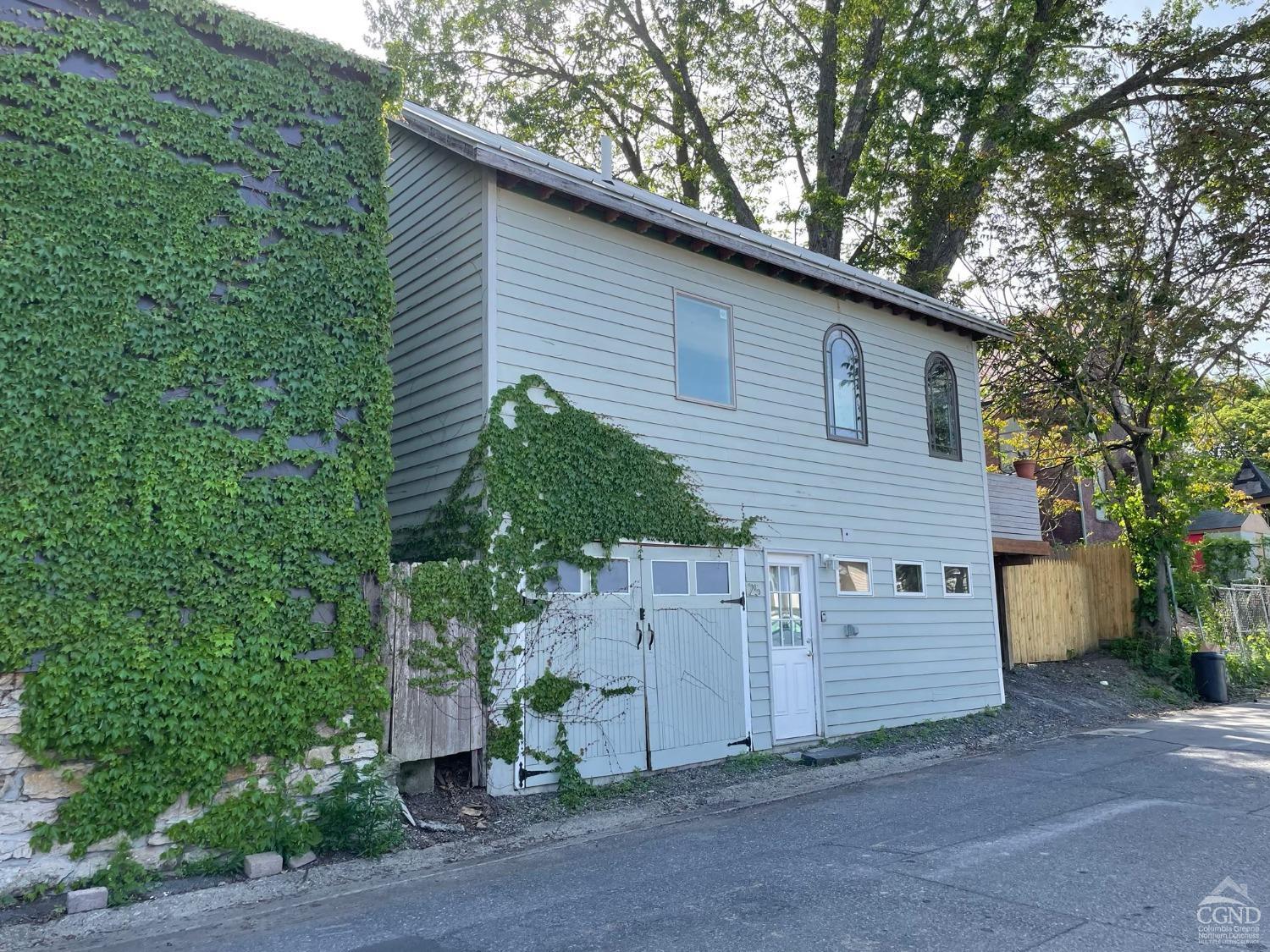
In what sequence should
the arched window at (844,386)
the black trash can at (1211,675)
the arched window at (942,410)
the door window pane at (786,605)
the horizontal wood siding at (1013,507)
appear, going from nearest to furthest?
the door window pane at (786,605)
the arched window at (844,386)
the arched window at (942,410)
the horizontal wood siding at (1013,507)
the black trash can at (1211,675)

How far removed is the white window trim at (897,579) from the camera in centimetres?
1255

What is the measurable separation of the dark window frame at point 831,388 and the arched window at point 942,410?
1.49 meters

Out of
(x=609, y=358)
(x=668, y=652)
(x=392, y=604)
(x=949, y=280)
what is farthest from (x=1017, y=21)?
(x=392, y=604)

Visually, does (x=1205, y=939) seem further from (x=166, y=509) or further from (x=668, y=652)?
(x=166, y=509)

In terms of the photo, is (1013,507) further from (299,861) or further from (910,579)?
(299,861)

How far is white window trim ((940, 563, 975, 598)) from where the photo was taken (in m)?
13.4

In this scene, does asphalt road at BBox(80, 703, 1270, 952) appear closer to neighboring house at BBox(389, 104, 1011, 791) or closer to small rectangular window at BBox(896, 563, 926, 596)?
neighboring house at BBox(389, 104, 1011, 791)

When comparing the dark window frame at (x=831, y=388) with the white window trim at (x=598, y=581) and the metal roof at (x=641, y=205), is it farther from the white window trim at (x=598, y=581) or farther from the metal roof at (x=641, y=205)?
the white window trim at (x=598, y=581)

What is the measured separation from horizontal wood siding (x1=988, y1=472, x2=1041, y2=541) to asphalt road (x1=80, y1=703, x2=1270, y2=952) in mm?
6962

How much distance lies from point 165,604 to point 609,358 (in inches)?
197

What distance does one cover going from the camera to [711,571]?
10242mm

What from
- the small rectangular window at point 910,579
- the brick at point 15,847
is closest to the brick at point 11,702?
the brick at point 15,847

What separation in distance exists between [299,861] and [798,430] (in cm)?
748

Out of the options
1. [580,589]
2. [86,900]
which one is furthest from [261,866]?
[580,589]
